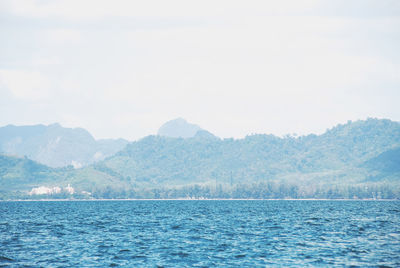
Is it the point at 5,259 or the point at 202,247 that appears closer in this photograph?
the point at 5,259

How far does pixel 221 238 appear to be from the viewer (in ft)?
322

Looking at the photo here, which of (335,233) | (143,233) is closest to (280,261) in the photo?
(335,233)

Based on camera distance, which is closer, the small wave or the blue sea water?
the blue sea water

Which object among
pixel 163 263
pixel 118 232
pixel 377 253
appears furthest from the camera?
pixel 118 232

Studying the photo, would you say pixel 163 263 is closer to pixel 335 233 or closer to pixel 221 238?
pixel 221 238

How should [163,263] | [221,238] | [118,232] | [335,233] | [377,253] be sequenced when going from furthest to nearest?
[118,232] < [335,233] < [221,238] < [377,253] < [163,263]

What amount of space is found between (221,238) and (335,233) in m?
23.0

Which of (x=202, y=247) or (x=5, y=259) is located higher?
(x=202, y=247)

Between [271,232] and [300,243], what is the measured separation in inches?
817

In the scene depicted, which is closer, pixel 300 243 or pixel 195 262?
pixel 195 262

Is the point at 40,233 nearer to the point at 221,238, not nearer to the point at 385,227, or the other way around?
the point at 221,238

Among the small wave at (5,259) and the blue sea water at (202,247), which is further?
the small wave at (5,259)

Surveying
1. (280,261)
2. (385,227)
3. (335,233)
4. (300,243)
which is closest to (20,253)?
(280,261)

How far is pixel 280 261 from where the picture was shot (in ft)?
235
